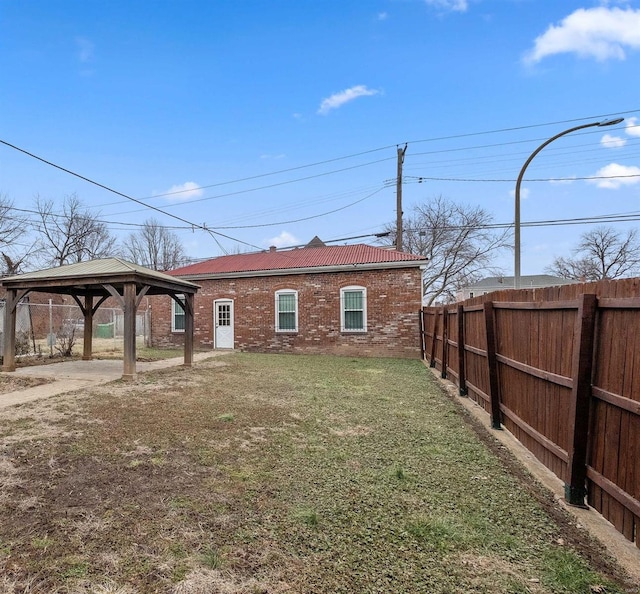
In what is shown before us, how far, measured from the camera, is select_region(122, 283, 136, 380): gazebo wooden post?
8.15 meters

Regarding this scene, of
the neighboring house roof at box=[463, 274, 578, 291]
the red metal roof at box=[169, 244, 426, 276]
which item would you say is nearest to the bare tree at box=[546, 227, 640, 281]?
the neighboring house roof at box=[463, 274, 578, 291]

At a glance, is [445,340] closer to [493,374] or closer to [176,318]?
[493,374]

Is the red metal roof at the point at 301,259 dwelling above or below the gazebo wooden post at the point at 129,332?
above

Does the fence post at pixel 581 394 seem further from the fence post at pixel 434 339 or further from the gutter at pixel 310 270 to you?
the gutter at pixel 310 270

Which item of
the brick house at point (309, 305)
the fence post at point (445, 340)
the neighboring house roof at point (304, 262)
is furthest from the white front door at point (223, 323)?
the fence post at point (445, 340)

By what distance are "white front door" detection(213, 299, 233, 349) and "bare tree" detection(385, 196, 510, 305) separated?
16735mm

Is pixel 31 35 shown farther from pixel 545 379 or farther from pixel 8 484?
pixel 545 379

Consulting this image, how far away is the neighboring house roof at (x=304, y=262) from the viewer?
13.3 metres

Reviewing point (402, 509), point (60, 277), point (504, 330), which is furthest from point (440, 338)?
point (60, 277)

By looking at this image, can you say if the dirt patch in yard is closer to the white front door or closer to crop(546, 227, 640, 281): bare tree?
the white front door

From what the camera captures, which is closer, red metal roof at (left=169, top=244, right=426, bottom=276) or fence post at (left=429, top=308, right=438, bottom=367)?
fence post at (left=429, top=308, right=438, bottom=367)

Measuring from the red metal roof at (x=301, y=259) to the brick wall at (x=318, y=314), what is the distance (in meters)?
0.44

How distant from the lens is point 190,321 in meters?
10.6

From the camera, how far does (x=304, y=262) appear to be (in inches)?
588
